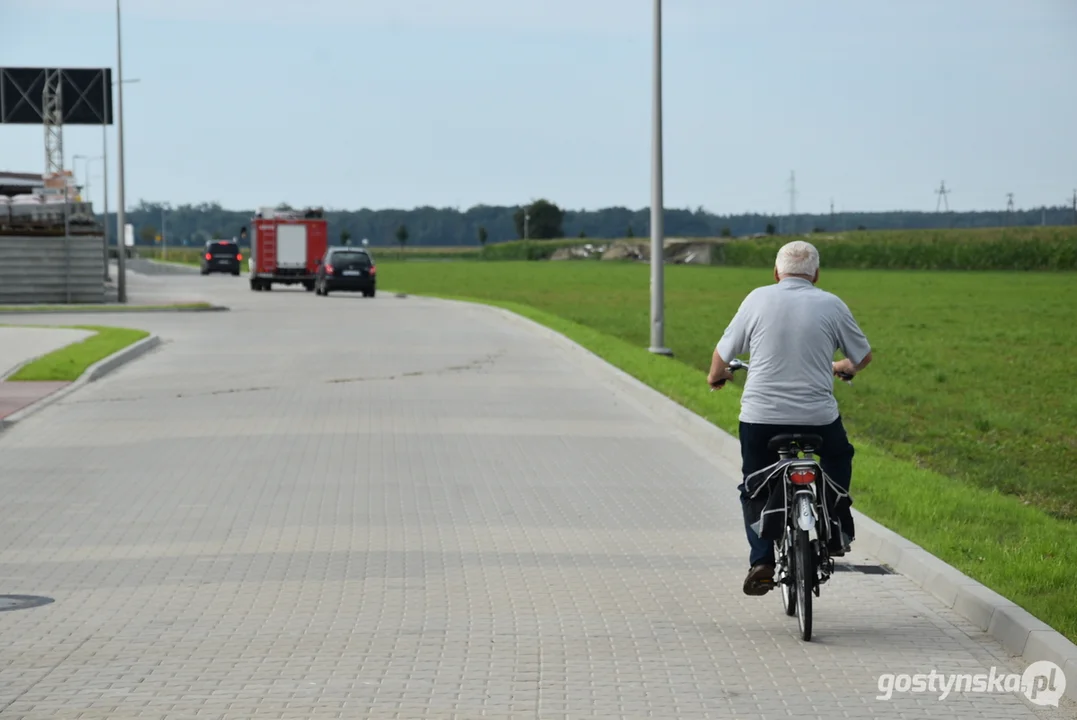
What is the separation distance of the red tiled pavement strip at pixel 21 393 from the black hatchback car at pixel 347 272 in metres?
32.3

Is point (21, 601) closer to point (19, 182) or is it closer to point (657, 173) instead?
point (657, 173)

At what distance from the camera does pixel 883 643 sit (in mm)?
7387

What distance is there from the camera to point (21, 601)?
837 cm

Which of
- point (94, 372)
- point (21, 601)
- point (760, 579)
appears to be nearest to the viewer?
point (760, 579)

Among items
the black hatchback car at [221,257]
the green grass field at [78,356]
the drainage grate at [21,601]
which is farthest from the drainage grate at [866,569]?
the black hatchback car at [221,257]

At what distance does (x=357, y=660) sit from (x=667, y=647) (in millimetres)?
1300

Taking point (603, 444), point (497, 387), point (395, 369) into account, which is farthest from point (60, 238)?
point (603, 444)

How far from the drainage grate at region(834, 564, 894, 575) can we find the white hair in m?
1.96

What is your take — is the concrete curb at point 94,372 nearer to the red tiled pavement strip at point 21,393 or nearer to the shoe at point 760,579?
the red tiled pavement strip at point 21,393

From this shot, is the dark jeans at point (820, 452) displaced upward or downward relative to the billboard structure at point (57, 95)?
downward

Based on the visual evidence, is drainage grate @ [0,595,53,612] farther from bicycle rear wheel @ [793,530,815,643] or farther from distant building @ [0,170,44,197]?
distant building @ [0,170,44,197]

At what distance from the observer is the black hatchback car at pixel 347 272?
175 ft

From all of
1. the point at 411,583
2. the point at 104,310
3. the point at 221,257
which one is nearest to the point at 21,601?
the point at 411,583

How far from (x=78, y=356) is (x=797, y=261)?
1838cm
